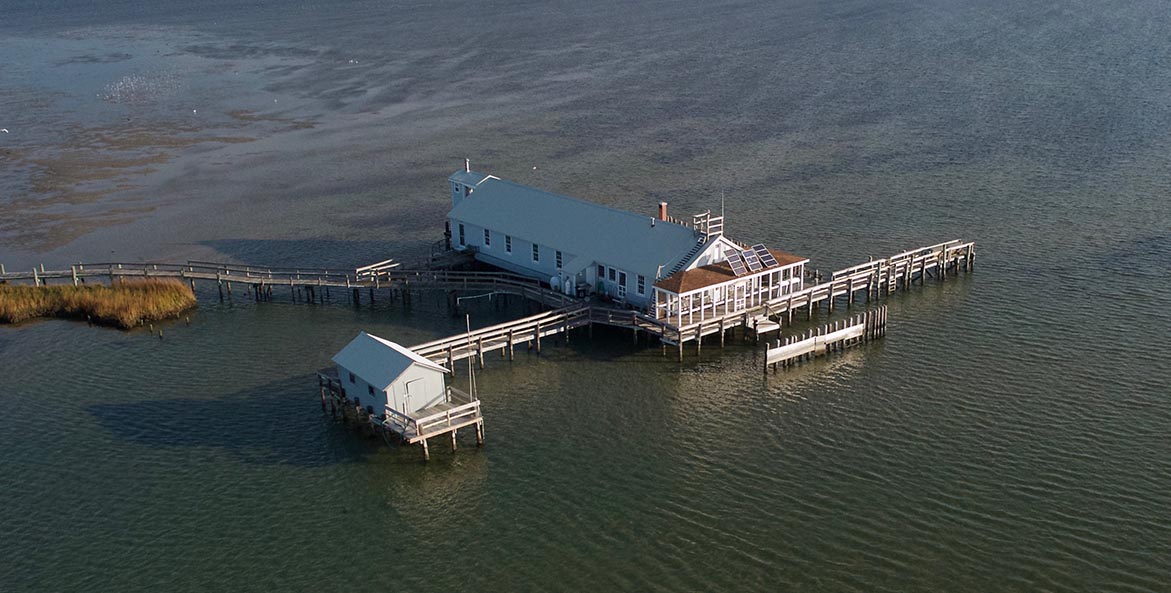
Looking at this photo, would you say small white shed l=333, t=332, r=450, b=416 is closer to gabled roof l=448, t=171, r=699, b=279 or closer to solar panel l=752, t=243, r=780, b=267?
gabled roof l=448, t=171, r=699, b=279

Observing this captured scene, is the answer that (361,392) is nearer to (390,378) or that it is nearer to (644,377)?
(390,378)

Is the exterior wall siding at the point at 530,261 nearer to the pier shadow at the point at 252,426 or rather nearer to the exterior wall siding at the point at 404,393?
the exterior wall siding at the point at 404,393

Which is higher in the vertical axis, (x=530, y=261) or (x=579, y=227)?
(x=579, y=227)

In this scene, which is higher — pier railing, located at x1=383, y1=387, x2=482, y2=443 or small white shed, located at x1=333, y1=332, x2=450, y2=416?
small white shed, located at x1=333, y1=332, x2=450, y2=416

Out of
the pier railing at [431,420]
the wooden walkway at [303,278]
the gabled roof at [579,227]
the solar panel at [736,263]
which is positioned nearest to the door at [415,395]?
the pier railing at [431,420]

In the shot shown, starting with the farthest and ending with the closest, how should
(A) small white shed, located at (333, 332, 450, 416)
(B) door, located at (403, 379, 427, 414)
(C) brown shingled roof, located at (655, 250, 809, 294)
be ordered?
(C) brown shingled roof, located at (655, 250, 809, 294)
(B) door, located at (403, 379, 427, 414)
(A) small white shed, located at (333, 332, 450, 416)

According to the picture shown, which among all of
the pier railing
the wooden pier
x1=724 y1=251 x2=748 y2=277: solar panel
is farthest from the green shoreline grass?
the wooden pier

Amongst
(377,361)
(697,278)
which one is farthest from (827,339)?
(377,361)
